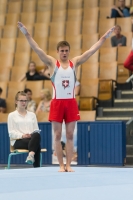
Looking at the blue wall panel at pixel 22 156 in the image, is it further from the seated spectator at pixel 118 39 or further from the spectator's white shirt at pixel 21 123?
the seated spectator at pixel 118 39

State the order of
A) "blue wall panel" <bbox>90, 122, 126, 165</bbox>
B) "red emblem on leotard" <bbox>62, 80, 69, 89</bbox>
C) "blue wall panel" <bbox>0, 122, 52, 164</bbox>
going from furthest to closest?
"blue wall panel" <bbox>0, 122, 52, 164</bbox> < "blue wall panel" <bbox>90, 122, 126, 165</bbox> < "red emblem on leotard" <bbox>62, 80, 69, 89</bbox>

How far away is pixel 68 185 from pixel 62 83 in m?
1.68

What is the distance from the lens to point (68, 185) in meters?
4.69

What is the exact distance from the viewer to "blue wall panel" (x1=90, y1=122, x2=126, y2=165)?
364 inches

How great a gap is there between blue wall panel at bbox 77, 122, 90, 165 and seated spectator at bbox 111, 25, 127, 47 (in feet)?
9.18

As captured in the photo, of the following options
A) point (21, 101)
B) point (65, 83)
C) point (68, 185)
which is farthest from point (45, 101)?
point (68, 185)

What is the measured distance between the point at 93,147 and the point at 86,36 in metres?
3.35

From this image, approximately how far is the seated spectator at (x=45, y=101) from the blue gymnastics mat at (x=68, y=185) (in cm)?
451

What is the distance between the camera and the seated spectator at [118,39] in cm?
1155

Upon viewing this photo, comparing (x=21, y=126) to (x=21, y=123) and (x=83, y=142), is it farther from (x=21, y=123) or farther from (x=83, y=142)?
(x=83, y=142)

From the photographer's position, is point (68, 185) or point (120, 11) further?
point (120, 11)

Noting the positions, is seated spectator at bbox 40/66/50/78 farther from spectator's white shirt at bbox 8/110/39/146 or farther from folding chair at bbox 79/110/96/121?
spectator's white shirt at bbox 8/110/39/146

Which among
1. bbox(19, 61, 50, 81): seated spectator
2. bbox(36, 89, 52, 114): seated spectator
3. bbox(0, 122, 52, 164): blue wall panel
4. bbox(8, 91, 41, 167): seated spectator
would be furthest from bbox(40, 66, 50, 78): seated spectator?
bbox(8, 91, 41, 167): seated spectator

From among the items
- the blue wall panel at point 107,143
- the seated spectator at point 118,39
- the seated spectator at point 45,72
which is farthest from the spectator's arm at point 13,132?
the seated spectator at point 118,39
